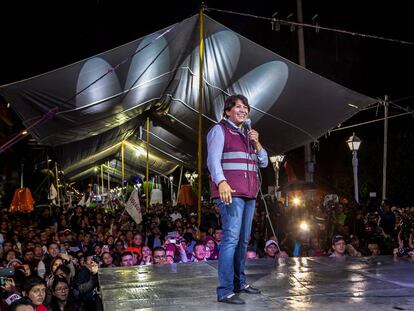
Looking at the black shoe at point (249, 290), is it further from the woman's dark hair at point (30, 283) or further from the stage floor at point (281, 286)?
the woman's dark hair at point (30, 283)

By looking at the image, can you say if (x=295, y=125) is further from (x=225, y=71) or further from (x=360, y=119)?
(x=360, y=119)

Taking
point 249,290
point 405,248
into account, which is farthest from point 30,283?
point 405,248

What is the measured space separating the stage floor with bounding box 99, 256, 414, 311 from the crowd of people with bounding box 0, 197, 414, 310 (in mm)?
768

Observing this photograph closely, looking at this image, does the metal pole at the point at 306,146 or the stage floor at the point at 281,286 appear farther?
the metal pole at the point at 306,146

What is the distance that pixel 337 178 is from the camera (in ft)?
116

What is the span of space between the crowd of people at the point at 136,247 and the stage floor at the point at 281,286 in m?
0.77

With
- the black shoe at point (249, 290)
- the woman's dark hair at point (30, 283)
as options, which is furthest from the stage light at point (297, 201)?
the black shoe at point (249, 290)

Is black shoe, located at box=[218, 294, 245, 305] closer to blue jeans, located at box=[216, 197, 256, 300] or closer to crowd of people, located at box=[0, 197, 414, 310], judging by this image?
blue jeans, located at box=[216, 197, 256, 300]

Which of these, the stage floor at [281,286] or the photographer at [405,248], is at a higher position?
the stage floor at [281,286]

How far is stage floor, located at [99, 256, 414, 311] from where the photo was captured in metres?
3.43

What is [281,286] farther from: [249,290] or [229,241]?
[229,241]

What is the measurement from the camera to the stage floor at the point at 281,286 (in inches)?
135

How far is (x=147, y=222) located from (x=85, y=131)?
4330 millimetres

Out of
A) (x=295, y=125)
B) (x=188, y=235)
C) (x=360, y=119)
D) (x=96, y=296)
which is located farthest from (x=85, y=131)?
(x=360, y=119)
